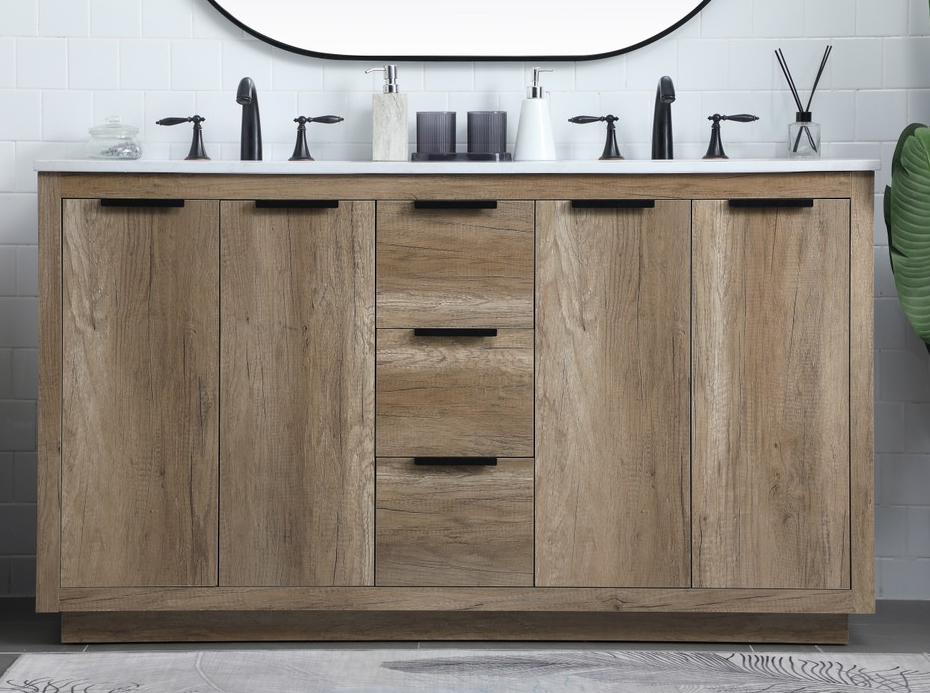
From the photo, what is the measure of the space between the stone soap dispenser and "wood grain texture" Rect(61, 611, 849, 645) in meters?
1.15

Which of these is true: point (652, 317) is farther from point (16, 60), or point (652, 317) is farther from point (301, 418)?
point (16, 60)

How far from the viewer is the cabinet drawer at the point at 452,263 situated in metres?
1.90

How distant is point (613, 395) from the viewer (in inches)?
75.4

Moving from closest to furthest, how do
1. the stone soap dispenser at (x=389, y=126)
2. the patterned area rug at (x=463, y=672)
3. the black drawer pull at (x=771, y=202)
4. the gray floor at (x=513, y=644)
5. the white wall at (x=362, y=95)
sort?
the patterned area rug at (x=463, y=672)
the black drawer pull at (x=771, y=202)
the gray floor at (x=513, y=644)
the stone soap dispenser at (x=389, y=126)
the white wall at (x=362, y=95)

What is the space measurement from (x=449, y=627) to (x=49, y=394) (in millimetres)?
1061

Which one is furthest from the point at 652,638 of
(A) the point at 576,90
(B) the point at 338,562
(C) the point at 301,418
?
(A) the point at 576,90

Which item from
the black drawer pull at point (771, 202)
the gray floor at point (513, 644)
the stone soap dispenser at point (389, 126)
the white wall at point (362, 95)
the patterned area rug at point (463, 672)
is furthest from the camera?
the white wall at point (362, 95)

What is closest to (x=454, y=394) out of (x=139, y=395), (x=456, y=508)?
(x=456, y=508)

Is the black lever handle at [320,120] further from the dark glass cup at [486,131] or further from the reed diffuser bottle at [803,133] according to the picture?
the reed diffuser bottle at [803,133]

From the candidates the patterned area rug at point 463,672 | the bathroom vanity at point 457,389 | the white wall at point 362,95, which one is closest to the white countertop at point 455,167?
the bathroom vanity at point 457,389

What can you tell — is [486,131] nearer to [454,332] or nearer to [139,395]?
[454,332]

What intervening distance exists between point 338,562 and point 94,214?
3.14 ft

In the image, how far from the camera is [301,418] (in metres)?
1.92

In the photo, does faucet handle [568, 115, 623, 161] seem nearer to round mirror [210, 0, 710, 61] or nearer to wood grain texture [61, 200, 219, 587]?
round mirror [210, 0, 710, 61]
